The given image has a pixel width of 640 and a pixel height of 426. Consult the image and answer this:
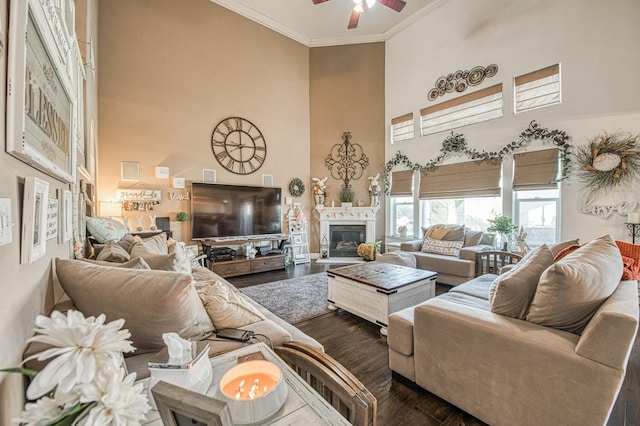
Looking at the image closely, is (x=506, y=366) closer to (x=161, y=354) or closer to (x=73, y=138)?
(x=161, y=354)

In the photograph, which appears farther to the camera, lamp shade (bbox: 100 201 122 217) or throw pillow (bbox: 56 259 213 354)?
lamp shade (bbox: 100 201 122 217)

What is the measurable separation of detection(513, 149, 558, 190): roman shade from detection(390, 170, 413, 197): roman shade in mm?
1866

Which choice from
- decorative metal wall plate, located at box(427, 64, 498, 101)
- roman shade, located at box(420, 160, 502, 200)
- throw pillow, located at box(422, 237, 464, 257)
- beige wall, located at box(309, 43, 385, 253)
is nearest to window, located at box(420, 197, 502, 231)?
roman shade, located at box(420, 160, 502, 200)

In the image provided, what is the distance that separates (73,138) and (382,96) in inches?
239

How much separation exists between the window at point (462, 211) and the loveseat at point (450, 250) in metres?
0.60

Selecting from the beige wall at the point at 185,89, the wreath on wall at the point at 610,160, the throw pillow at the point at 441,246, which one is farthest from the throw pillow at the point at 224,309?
the wreath on wall at the point at 610,160

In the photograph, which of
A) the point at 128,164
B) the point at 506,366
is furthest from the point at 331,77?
the point at 506,366

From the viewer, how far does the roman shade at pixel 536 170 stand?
3.94 m

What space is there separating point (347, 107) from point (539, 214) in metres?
4.44

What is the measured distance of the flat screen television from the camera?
4.71m

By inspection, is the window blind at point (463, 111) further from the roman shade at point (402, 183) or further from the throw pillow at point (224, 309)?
the throw pillow at point (224, 309)

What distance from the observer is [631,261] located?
1957 millimetres

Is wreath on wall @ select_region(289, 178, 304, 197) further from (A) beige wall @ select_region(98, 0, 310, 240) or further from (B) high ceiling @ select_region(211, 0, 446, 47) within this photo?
(B) high ceiling @ select_region(211, 0, 446, 47)

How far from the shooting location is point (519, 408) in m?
1.33
